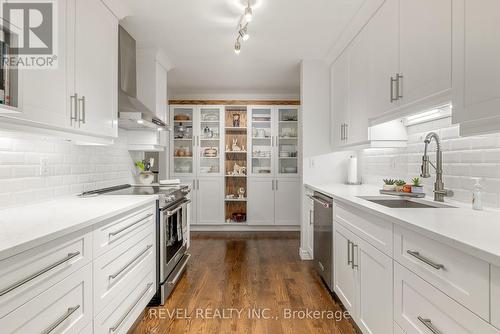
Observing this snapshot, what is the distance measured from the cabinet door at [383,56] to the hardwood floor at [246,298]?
1644 millimetres

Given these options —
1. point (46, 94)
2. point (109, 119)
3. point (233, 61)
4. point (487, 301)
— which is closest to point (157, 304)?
point (109, 119)

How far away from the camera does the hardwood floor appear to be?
6.45ft

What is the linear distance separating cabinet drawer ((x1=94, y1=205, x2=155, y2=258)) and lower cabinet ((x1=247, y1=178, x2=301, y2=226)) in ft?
9.21

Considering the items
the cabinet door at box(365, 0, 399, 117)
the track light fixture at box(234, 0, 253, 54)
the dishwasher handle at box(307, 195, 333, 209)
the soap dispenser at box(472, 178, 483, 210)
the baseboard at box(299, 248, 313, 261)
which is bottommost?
the baseboard at box(299, 248, 313, 261)

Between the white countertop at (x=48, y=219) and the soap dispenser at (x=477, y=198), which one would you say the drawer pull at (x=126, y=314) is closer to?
the white countertop at (x=48, y=219)

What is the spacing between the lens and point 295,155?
4.90m

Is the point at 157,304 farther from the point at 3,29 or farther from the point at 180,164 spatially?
the point at 180,164

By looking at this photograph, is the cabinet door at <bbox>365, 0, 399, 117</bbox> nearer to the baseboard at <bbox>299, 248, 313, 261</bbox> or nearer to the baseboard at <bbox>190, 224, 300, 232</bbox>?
the baseboard at <bbox>299, 248, 313, 261</bbox>

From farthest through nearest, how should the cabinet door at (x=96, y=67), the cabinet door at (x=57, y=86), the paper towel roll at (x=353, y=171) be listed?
the paper towel roll at (x=353, y=171)
the cabinet door at (x=96, y=67)
the cabinet door at (x=57, y=86)

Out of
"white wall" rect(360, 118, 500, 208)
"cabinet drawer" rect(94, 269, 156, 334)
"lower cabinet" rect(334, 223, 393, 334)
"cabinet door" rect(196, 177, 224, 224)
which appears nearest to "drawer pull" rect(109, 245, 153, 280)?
"cabinet drawer" rect(94, 269, 156, 334)

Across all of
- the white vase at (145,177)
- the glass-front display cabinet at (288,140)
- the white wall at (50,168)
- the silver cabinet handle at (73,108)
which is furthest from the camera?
the glass-front display cabinet at (288,140)

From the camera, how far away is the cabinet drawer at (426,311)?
890 mm

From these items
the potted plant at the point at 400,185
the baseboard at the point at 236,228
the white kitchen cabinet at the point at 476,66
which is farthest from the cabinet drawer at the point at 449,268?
the baseboard at the point at 236,228

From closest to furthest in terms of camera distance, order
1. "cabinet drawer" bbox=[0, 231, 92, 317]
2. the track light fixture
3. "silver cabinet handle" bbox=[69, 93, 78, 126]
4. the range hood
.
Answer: "cabinet drawer" bbox=[0, 231, 92, 317]
"silver cabinet handle" bbox=[69, 93, 78, 126]
the track light fixture
the range hood
